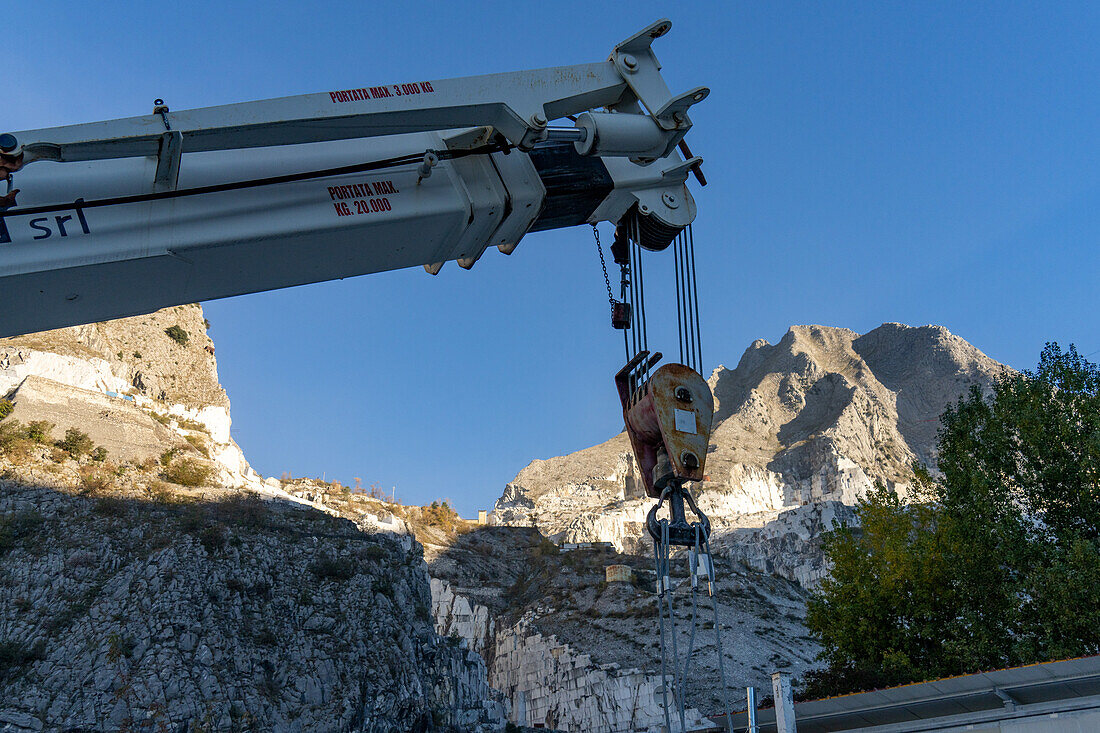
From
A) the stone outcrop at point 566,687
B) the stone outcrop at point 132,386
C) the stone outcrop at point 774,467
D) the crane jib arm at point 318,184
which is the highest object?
the stone outcrop at point 774,467

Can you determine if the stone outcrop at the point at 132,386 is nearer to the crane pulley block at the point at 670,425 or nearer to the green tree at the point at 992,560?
the green tree at the point at 992,560

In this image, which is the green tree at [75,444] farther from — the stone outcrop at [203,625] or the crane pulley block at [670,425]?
the crane pulley block at [670,425]

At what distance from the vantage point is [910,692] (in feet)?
51.4

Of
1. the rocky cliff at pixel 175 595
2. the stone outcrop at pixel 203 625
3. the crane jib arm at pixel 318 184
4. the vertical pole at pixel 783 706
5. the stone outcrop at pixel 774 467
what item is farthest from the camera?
the stone outcrop at pixel 774 467

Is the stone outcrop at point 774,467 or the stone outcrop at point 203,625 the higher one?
the stone outcrop at point 774,467

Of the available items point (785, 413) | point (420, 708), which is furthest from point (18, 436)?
point (785, 413)

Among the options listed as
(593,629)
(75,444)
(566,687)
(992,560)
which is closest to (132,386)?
(75,444)

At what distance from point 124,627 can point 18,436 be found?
Result: 19699 mm

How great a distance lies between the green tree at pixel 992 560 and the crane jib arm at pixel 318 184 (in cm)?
2161

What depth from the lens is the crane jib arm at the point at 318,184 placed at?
582 centimetres

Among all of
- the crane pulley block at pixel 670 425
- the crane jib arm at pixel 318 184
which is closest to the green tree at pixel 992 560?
the crane pulley block at pixel 670 425

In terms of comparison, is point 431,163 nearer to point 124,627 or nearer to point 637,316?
point 637,316

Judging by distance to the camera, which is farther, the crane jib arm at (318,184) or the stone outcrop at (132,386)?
the stone outcrop at (132,386)

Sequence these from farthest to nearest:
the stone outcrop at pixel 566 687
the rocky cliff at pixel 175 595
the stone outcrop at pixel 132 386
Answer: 1. the stone outcrop at pixel 566 687
2. the stone outcrop at pixel 132 386
3. the rocky cliff at pixel 175 595
